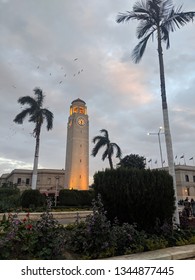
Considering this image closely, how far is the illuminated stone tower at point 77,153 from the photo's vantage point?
161ft

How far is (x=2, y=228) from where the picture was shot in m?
6.11

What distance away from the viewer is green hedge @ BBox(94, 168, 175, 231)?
269 inches

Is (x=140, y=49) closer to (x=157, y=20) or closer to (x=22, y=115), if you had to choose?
(x=157, y=20)

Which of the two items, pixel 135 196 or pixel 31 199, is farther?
pixel 31 199

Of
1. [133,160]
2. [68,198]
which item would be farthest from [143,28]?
[133,160]

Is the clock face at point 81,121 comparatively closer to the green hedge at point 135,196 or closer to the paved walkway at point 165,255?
the green hedge at point 135,196

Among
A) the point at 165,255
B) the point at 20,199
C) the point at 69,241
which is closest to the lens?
the point at 165,255

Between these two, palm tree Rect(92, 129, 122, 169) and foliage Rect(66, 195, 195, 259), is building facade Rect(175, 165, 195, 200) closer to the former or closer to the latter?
palm tree Rect(92, 129, 122, 169)

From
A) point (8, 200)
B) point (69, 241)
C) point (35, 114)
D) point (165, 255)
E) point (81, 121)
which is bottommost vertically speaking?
point (165, 255)

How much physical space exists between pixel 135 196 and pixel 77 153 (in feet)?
146

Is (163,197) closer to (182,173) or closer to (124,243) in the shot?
(124,243)

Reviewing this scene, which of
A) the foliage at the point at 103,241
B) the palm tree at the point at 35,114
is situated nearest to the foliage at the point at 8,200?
the palm tree at the point at 35,114

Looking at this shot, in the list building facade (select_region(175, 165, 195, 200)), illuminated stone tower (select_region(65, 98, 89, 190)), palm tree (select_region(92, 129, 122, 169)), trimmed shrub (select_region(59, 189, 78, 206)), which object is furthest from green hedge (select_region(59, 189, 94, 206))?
building facade (select_region(175, 165, 195, 200))

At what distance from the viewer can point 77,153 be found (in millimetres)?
51062
